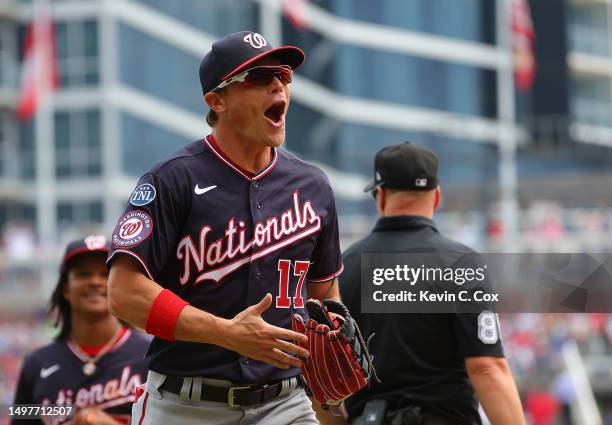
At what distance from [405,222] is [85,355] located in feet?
5.84

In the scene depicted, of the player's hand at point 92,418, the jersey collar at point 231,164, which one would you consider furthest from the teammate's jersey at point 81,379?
the jersey collar at point 231,164

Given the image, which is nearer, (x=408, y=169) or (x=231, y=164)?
(x=231, y=164)

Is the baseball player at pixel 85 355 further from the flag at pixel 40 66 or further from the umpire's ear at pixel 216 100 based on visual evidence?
the flag at pixel 40 66

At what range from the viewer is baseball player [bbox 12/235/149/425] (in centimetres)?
616

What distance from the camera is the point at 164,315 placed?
13.6 ft

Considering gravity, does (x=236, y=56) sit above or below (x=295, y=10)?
below

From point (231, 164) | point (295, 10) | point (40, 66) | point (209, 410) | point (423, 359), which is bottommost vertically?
point (209, 410)

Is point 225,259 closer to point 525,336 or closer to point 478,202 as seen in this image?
point 525,336

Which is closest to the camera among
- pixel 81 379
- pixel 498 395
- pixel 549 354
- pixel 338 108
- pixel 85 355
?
pixel 498 395

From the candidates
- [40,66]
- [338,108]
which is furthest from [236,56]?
[338,108]

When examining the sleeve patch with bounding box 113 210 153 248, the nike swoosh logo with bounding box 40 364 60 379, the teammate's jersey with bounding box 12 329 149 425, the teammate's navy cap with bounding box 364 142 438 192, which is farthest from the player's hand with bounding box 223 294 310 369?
the nike swoosh logo with bounding box 40 364 60 379

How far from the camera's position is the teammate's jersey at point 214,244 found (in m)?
4.29

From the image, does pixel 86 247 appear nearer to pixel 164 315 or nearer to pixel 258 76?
pixel 258 76

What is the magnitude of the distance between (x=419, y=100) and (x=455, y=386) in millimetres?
44794
